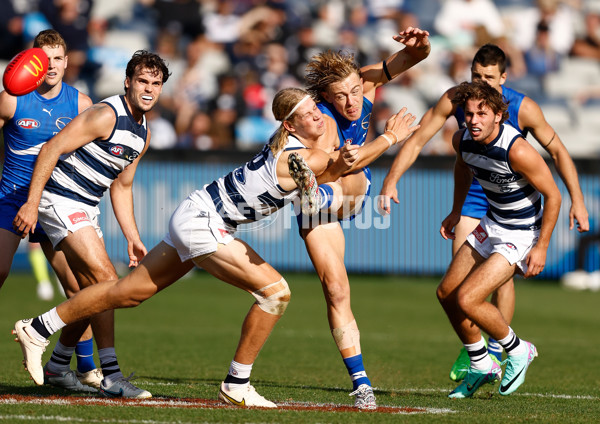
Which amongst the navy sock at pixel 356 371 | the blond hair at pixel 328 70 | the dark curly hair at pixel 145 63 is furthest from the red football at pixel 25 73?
the navy sock at pixel 356 371

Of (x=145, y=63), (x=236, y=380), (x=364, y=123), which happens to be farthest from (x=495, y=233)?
(x=145, y=63)

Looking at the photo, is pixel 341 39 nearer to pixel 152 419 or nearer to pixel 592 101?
pixel 592 101

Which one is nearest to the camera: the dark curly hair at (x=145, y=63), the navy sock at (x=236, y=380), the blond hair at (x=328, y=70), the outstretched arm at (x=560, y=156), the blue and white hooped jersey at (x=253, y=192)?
the blue and white hooped jersey at (x=253, y=192)

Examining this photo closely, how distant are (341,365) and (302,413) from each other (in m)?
3.21

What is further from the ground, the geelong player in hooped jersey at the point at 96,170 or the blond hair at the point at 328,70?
the blond hair at the point at 328,70

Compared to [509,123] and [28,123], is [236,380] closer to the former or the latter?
[28,123]

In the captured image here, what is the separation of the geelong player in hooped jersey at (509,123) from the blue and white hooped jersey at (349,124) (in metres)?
0.40

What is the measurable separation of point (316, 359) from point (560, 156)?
3.41 m

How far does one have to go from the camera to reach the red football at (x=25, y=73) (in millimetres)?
6465

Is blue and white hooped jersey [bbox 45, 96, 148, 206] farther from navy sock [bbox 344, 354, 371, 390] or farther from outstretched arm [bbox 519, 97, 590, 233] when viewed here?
outstretched arm [bbox 519, 97, 590, 233]

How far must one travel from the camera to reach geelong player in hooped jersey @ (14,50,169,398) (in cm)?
649

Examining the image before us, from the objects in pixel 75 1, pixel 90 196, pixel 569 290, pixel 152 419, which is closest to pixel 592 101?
pixel 569 290

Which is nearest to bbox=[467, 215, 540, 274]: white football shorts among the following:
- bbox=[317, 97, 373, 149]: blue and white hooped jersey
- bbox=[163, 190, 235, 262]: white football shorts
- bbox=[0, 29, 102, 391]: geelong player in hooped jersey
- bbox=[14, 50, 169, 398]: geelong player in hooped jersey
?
bbox=[317, 97, 373, 149]: blue and white hooped jersey

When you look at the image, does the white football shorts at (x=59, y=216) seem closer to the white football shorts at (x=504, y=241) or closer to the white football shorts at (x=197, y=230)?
the white football shorts at (x=197, y=230)
